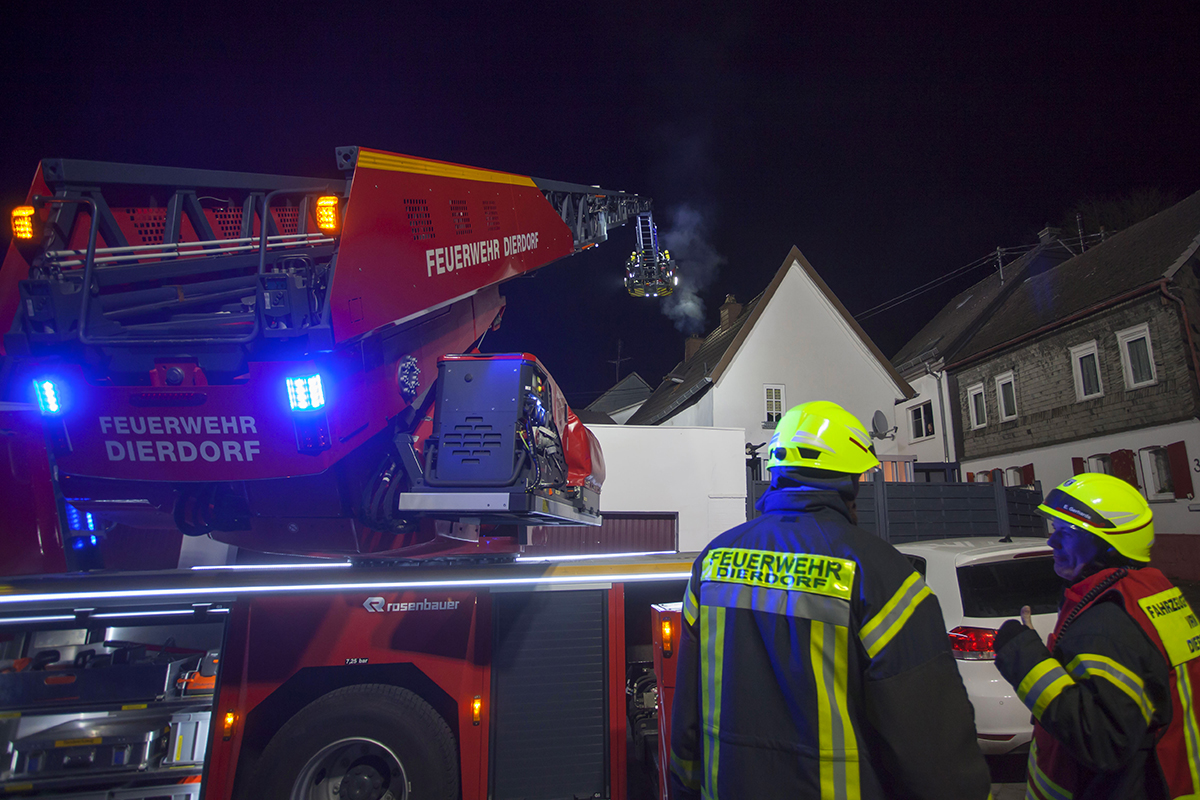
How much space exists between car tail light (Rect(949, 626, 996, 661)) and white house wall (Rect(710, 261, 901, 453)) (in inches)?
606

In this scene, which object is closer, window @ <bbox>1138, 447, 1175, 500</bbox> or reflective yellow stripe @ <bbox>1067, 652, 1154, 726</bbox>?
reflective yellow stripe @ <bbox>1067, 652, 1154, 726</bbox>

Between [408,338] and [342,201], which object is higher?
[342,201]

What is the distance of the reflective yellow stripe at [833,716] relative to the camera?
181cm

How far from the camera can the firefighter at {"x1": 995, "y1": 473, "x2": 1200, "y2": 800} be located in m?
2.15

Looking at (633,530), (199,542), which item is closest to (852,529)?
(199,542)

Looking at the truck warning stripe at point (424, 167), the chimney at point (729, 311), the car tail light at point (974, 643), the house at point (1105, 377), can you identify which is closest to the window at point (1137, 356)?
the house at point (1105, 377)

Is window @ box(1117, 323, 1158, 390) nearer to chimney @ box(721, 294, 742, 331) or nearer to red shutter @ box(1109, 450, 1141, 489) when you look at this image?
red shutter @ box(1109, 450, 1141, 489)

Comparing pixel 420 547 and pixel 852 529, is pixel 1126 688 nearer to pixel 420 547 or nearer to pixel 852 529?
pixel 852 529

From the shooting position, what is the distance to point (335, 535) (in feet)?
16.6

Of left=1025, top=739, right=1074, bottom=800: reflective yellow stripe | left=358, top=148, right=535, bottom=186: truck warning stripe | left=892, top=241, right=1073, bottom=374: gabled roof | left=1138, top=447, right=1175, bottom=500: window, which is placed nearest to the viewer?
left=1025, top=739, right=1074, bottom=800: reflective yellow stripe

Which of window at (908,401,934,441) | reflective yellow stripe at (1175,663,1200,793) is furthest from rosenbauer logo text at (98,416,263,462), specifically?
window at (908,401,934,441)

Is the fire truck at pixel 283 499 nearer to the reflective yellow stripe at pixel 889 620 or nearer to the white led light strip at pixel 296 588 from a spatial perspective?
the white led light strip at pixel 296 588

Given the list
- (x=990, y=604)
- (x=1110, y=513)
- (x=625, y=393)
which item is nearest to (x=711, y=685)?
(x=1110, y=513)

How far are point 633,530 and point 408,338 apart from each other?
33.8 ft
